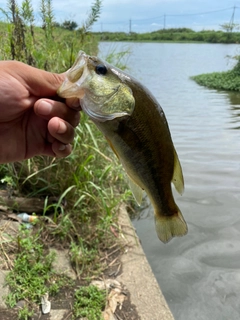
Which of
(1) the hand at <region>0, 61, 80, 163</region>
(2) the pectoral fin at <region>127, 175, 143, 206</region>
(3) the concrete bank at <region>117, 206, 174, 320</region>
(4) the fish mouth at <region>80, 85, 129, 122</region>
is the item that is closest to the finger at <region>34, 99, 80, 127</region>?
(1) the hand at <region>0, 61, 80, 163</region>

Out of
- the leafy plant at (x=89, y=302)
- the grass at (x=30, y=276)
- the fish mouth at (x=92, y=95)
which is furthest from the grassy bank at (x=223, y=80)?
the fish mouth at (x=92, y=95)

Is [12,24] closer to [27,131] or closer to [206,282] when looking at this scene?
[27,131]

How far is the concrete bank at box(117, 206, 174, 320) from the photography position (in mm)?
2861

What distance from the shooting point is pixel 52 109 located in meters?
1.80

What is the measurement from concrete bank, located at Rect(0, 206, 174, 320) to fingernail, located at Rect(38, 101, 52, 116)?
5.63 feet

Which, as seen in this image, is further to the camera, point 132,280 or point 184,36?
point 184,36

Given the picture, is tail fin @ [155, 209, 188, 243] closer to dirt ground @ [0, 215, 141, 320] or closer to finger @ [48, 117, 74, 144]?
finger @ [48, 117, 74, 144]

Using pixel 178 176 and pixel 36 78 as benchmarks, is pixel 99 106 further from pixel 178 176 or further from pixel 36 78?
pixel 178 176

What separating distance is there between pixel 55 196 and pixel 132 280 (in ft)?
4.15

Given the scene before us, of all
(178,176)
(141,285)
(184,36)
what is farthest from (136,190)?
(184,36)

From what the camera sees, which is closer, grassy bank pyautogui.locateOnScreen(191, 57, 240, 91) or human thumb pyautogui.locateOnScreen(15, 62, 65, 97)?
human thumb pyautogui.locateOnScreen(15, 62, 65, 97)

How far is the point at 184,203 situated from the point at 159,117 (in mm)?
3932

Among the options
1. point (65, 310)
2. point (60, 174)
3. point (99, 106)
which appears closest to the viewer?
point (99, 106)

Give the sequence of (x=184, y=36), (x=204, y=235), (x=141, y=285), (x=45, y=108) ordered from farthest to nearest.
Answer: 1. (x=184, y=36)
2. (x=204, y=235)
3. (x=141, y=285)
4. (x=45, y=108)
